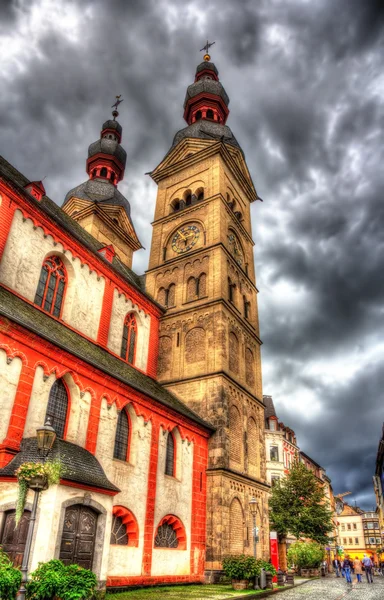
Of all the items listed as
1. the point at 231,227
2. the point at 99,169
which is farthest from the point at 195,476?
the point at 99,169

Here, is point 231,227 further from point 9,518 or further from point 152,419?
point 9,518

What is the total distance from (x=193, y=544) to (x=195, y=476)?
9.86 feet

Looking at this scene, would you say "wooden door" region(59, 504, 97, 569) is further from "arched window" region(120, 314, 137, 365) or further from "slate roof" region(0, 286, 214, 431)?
"arched window" region(120, 314, 137, 365)

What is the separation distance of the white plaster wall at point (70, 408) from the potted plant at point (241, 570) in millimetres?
8847

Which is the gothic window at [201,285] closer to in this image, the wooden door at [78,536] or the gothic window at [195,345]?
the gothic window at [195,345]

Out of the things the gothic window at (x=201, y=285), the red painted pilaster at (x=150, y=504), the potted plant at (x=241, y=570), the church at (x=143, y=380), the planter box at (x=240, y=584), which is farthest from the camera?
the gothic window at (x=201, y=285)

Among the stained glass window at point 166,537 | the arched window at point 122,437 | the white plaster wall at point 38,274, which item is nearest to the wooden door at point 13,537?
the arched window at point 122,437

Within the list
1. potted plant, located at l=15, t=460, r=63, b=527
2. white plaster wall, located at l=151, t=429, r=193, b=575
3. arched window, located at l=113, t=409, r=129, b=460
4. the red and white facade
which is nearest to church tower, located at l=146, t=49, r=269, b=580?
the red and white facade

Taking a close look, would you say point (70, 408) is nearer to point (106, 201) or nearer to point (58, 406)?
point (58, 406)

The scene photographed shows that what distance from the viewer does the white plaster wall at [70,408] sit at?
47.2ft

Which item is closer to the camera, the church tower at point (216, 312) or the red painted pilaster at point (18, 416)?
the red painted pilaster at point (18, 416)

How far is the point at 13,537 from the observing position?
39.7 feet

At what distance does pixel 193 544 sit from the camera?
67.6 feet

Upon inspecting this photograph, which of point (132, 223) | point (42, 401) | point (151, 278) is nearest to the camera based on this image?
point (42, 401)
